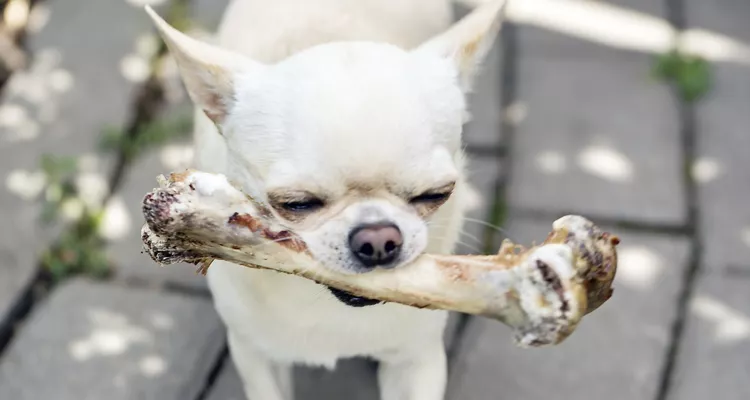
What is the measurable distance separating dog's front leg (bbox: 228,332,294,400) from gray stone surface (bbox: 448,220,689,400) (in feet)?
1.74

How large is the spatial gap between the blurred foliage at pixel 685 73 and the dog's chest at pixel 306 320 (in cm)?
174

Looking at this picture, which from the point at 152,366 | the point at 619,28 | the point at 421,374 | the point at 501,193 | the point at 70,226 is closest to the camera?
the point at 421,374

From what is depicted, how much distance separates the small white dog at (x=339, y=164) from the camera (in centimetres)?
180

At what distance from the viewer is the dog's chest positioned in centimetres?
214

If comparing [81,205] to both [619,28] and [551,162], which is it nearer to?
[551,162]

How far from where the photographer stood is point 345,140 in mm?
1763

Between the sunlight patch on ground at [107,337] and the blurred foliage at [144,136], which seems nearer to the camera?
the sunlight patch on ground at [107,337]

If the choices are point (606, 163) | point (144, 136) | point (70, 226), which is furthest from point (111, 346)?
point (606, 163)

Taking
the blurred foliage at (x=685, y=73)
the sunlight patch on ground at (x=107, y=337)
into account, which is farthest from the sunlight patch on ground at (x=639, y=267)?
the sunlight patch on ground at (x=107, y=337)

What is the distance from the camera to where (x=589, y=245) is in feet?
5.55

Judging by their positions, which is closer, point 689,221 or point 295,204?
point 295,204

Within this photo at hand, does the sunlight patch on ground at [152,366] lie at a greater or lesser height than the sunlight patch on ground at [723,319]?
lesser

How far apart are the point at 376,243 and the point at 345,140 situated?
0.68 feet

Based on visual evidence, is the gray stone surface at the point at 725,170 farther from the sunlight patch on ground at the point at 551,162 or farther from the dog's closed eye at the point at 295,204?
the dog's closed eye at the point at 295,204
